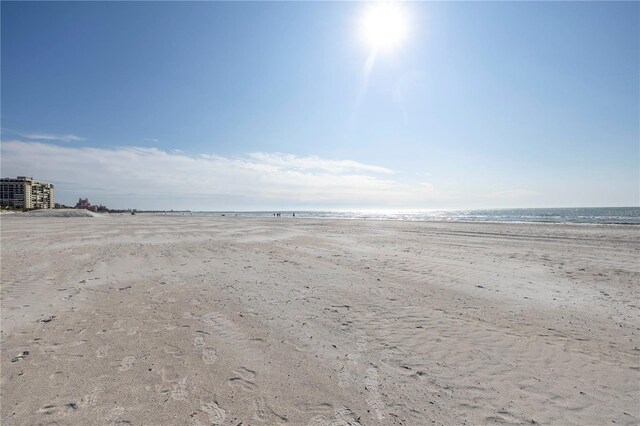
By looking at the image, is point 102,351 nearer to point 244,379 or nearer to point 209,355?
point 209,355

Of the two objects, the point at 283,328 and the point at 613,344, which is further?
the point at 283,328

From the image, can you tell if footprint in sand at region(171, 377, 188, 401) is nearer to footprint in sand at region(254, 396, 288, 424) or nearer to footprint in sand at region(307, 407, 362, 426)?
footprint in sand at region(254, 396, 288, 424)

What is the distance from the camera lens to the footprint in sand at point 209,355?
15.0 feet

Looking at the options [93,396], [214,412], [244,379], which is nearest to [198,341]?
[244,379]

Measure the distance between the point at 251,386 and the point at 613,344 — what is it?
6447 mm

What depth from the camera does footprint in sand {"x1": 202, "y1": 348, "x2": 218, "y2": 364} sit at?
4.58 meters

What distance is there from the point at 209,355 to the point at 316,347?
1.79 m

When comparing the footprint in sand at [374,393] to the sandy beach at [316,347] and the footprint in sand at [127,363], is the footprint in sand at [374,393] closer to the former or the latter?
the sandy beach at [316,347]

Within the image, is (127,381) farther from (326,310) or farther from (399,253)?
(399,253)

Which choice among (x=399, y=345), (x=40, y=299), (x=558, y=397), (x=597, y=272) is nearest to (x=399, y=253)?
(x=597, y=272)

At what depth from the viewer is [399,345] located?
5.21 meters

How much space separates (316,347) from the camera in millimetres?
5121

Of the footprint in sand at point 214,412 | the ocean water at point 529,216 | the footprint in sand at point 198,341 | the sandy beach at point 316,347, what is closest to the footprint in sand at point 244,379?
the sandy beach at point 316,347

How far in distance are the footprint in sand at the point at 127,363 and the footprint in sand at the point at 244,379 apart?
1622 millimetres
